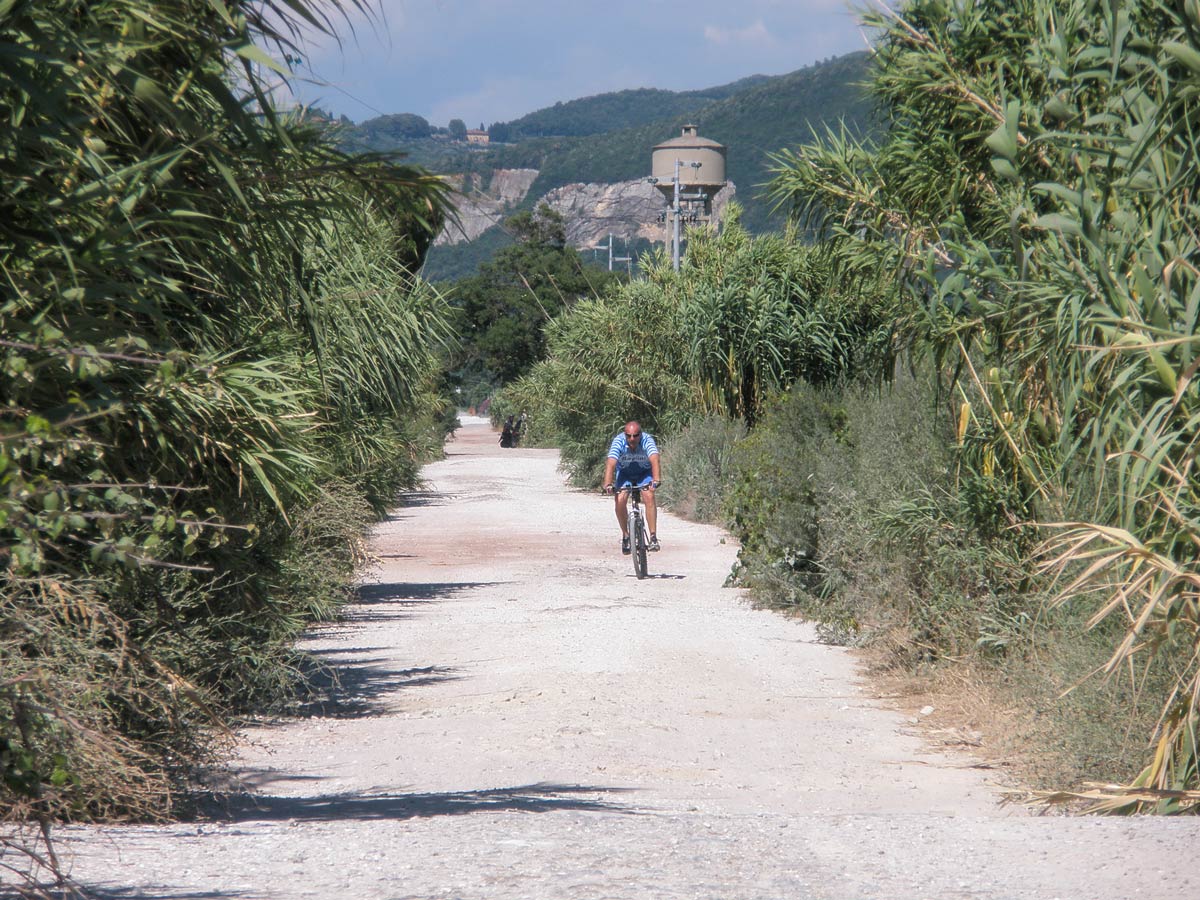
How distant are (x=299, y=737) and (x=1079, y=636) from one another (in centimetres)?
443

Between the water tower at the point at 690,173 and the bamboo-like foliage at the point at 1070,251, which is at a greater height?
the water tower at the point at 690,173

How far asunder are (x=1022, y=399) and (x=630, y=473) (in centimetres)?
809

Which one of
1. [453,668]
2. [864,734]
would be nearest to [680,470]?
[453,668]

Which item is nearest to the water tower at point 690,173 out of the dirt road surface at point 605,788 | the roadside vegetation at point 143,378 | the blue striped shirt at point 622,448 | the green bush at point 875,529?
the blue striped shirt at point 622,448

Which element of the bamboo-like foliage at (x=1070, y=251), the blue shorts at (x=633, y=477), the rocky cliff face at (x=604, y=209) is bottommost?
the blue shorts at (x=633, y=477)

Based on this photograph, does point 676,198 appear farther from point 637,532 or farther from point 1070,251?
point 1070,251

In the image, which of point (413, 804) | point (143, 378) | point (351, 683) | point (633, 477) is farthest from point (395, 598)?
point (143, 378)

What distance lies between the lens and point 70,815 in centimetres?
545

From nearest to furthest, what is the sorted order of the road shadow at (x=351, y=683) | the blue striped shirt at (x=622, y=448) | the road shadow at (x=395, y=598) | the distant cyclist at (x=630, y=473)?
the road shadow at (x=351, y=683) → the road shadow at (x=395, y=598) → the distant cyclist at (x=630, y=473) → the blue striped shirt at (x=622, y=448)

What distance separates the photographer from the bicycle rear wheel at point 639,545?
1572cm

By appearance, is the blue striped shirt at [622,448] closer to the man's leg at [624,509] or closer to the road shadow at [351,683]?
the man's leg at [624,509]

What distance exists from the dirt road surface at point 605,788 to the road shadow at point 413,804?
27 millimetres

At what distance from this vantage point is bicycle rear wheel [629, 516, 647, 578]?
15719mm

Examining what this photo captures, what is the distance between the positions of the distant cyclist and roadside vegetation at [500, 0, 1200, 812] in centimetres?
116
